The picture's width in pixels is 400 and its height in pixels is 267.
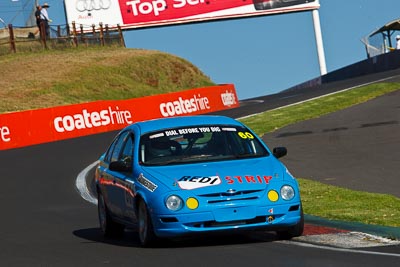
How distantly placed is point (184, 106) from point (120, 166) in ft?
94.8

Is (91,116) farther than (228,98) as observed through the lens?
No

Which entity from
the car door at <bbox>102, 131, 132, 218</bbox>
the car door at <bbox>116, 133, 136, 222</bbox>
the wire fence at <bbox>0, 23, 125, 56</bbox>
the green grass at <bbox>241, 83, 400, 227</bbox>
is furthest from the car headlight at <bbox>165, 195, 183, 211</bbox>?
the wire fence at <bbox>0, 23, 125, 56</bbox>

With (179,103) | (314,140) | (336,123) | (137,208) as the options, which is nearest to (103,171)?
(137,208)

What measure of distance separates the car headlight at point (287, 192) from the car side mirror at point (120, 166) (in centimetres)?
170

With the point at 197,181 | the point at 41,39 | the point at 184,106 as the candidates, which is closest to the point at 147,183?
the point at 197,181

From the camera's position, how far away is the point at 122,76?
204 feet

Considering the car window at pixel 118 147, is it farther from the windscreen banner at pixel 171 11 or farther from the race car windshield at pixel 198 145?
the windscreen banner at pixel 171 11

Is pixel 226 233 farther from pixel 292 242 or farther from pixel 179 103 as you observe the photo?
pixel 179 103

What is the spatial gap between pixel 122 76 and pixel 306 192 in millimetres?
46628

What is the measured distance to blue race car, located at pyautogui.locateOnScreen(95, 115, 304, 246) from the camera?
11.4 metres

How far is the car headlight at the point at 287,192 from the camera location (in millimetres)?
11617

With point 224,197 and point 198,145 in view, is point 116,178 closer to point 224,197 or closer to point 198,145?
point 198,145

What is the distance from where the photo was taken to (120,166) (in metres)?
12.4

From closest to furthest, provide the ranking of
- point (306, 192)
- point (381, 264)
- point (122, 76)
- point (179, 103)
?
point (381, 264)
point (306, 192)
point (179, 103)
point (122, 76)
